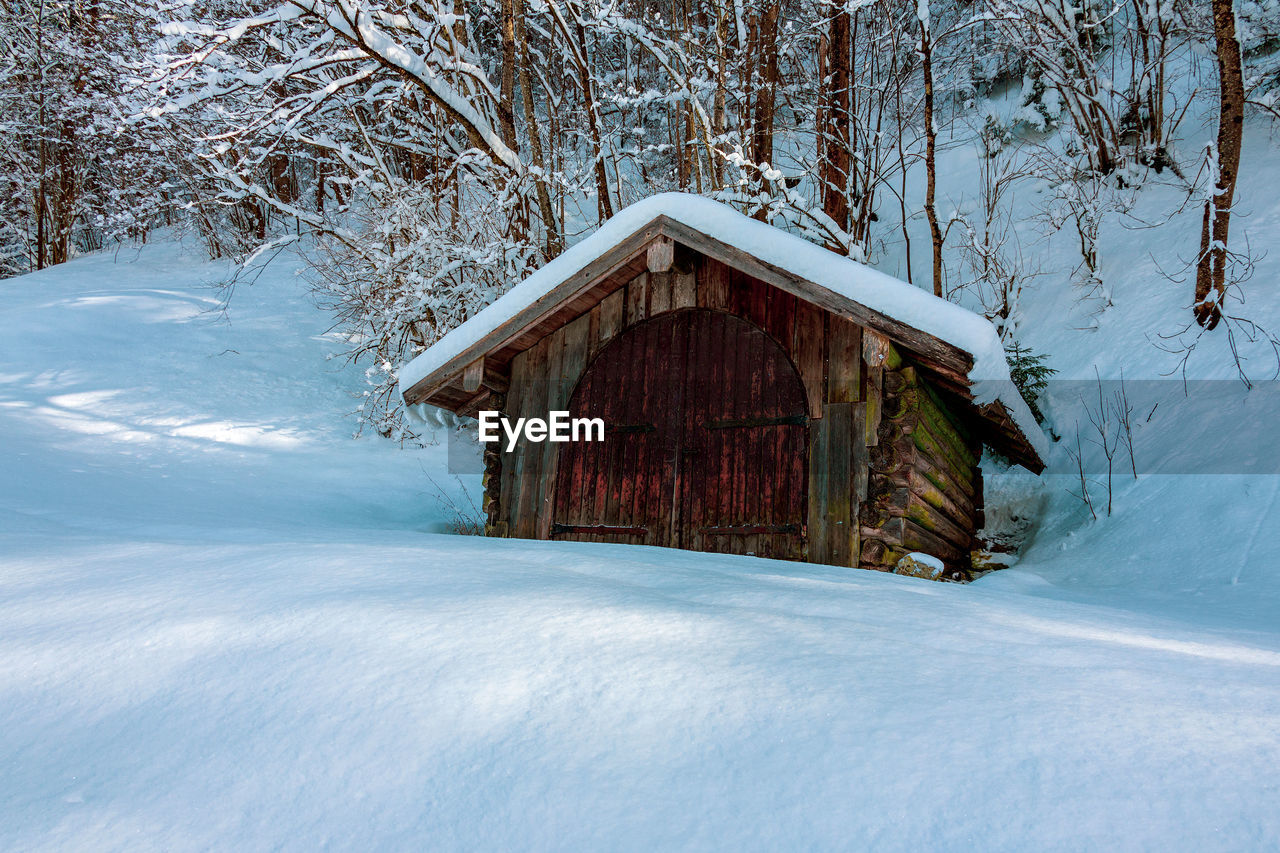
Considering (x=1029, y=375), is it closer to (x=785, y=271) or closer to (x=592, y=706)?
(x=785, y=271)

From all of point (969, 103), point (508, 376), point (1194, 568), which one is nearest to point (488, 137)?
point (508, 376)

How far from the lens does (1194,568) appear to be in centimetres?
561

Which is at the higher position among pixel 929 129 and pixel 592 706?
pixel 929 129

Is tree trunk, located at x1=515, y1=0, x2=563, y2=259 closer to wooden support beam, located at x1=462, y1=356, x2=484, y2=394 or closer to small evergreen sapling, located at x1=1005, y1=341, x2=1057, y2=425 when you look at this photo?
wooden support beam, located at x1=462, y1=356, x2=484, y2=394

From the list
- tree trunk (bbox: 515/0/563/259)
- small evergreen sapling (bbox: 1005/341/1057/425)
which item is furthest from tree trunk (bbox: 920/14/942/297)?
tree trunk (bbox: 515/0/563/259)

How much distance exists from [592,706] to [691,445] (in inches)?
181

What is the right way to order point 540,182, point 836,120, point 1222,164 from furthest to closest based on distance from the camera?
point 836,120 → point 540,182 → point 1222,164

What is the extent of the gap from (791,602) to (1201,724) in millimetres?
1396

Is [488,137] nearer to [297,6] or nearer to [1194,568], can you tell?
[297,6]

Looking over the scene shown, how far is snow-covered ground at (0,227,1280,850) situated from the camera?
1.45 metres

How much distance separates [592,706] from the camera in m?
1.90

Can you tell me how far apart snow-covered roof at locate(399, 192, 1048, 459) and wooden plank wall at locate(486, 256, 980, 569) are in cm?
40

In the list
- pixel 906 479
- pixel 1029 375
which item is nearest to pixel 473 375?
pixel 906 479

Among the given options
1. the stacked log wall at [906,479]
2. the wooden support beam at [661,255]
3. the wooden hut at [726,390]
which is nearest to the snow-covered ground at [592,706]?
the stacked log wall at [906,479]
